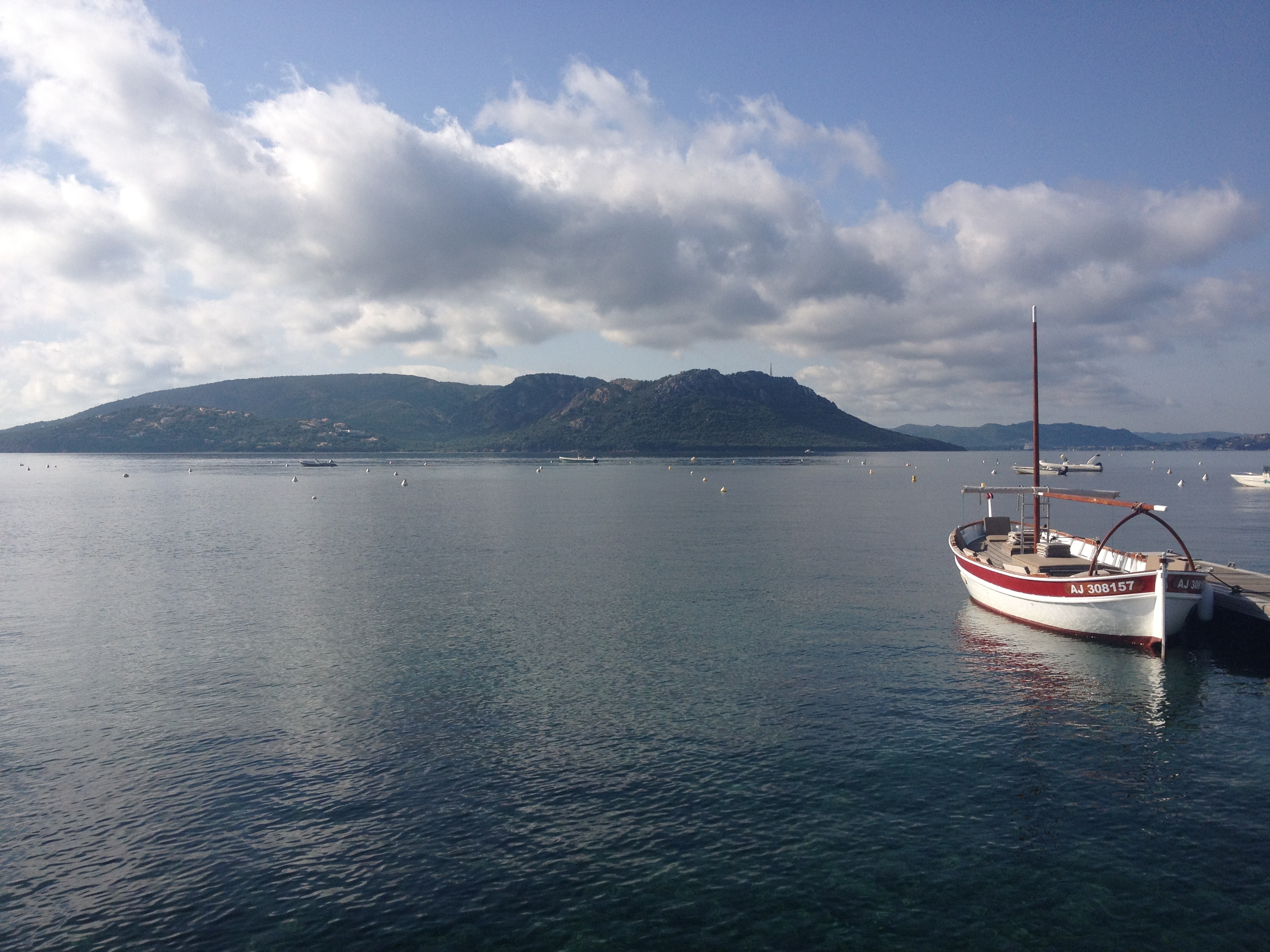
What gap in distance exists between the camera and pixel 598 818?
2119cm

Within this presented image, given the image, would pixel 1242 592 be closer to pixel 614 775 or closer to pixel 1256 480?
pixel 614 775

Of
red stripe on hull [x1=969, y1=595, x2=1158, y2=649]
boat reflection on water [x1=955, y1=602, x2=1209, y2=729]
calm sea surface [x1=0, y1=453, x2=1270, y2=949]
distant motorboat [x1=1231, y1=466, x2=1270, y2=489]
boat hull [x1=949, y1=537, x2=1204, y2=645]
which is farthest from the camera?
distant motorboat [x1=1231, y1=466, x2=1270, y2=489]

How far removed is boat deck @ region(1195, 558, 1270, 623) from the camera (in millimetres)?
37781

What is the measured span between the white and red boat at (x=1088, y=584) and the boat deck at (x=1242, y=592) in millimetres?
1120

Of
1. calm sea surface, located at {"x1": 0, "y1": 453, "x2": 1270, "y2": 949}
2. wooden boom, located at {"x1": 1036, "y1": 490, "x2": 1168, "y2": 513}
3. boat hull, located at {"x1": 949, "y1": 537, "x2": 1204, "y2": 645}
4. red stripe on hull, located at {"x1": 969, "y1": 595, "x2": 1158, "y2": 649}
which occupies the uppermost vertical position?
wooden boom, located at {"x1": 1036, "y1": 490, "x2": 1168, "y2": 513}

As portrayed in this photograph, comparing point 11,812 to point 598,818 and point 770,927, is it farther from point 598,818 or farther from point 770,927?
point 770,927

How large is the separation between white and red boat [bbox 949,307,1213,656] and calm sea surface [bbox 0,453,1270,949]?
131cm

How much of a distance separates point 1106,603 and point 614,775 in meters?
27.7

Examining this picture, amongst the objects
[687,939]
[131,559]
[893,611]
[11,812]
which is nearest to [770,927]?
[687,939]

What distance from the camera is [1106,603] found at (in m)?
37.9

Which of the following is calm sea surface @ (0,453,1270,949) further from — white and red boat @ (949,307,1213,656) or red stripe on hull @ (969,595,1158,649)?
white and red boat @ (949,307,1213,656)

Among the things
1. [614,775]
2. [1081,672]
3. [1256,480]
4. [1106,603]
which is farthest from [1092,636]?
[1256,480]

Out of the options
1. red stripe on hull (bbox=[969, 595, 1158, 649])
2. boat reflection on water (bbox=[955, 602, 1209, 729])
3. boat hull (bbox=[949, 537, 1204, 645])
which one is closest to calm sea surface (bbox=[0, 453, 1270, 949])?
boat reflection on water (bbox=[955, 602, 1209, 729])

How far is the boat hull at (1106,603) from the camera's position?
3666cm
